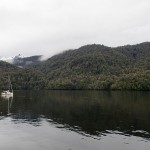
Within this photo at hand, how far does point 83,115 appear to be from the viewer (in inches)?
4830

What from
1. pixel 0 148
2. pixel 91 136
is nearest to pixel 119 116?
pixel 91 136

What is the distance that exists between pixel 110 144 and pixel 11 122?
5014 cm

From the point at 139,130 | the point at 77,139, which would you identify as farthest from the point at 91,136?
the point at 139,130

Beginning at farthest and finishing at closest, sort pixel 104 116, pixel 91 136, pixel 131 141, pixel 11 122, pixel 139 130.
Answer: pixel 104 116
pixel 11 122
pixel 139 130
pixel 91 136
pixel 131 141

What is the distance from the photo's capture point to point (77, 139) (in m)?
78.2

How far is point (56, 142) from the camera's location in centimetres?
7588

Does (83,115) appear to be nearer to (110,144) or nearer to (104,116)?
(104,116)

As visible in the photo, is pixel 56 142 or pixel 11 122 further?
pixel 11 122

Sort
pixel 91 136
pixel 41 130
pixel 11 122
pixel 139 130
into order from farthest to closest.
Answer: pixel 11 122
pixel 41 130
pixel 139 130
pixel 91 136

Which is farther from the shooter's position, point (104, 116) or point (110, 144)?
point (104, 116)

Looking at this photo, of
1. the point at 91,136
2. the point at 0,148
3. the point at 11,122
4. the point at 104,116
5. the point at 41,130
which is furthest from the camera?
the point at 104,116

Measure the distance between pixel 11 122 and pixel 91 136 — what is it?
134 feet

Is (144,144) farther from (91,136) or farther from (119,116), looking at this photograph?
(119,116)

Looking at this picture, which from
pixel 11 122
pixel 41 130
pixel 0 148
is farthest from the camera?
pixel 11 122
